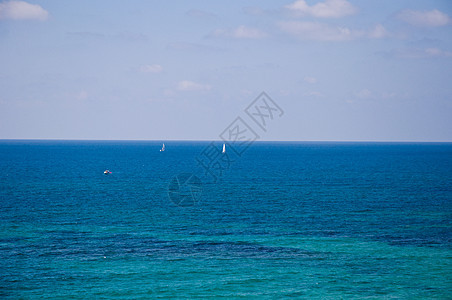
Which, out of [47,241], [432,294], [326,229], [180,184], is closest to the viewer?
[432,294]

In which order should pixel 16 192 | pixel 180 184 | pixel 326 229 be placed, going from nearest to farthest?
pixel 326 229
pixel 16 192
pixel 180 184

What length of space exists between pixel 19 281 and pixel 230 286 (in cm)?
1863

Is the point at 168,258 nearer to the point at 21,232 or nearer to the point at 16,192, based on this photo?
the point at 21,232

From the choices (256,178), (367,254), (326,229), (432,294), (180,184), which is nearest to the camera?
(432,294)

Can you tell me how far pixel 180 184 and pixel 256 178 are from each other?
24.5 m

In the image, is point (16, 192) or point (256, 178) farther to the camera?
point (256, 178)

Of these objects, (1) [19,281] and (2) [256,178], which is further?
(2) [256,178]

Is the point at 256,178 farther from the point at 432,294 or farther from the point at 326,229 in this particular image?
the point at 432,294

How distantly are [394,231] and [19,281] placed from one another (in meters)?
45.0

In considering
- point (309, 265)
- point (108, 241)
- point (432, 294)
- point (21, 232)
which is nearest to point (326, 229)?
point (309, 265)

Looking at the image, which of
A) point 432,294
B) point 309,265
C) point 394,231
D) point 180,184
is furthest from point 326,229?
point 180,184

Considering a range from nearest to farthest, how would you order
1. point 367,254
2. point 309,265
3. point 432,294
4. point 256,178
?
1. point 432,294
2. point 309,265
3. point 367,254
4. point 256,178

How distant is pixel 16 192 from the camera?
9325 cm

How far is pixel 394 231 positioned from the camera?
202ft
